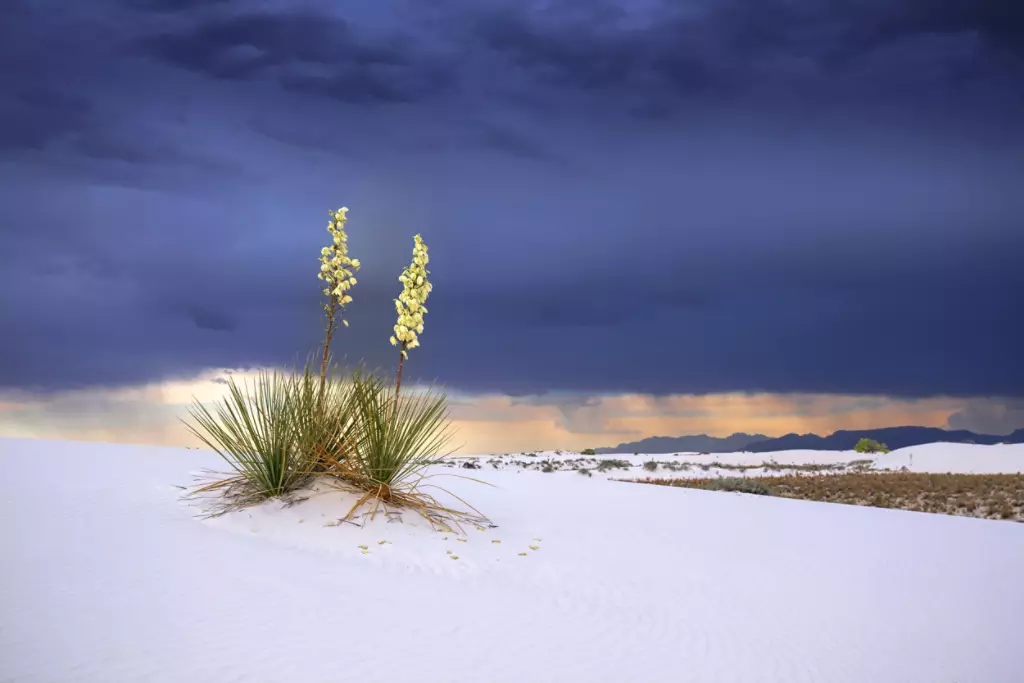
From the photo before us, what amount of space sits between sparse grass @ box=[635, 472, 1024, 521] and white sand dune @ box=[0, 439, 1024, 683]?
6.04m

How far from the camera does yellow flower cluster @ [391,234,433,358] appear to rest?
24.6 ft

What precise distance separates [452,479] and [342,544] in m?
6.37

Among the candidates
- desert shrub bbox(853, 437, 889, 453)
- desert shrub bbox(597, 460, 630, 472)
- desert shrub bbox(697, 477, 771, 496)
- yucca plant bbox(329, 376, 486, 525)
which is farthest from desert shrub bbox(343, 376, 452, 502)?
desert shrub bbox(853, 437, 889, 453)

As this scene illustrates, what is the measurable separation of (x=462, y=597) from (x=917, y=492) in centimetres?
1549

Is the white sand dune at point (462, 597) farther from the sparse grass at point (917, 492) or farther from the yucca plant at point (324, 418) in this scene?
the sparse grass at point (917, 492)

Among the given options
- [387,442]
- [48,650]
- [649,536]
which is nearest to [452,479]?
[649,536]

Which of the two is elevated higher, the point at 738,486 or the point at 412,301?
the point at 412,301

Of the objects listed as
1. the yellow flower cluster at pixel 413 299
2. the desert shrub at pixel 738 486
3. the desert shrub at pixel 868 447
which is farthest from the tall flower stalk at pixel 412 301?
the desert shrub at pixel 868 447

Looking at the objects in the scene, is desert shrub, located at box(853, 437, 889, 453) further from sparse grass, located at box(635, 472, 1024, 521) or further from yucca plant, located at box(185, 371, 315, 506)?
yucca plant, located at box(185, 371, 315, 506)

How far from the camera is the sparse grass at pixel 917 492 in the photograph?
15.9m

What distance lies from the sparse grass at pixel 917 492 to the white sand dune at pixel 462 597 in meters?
6.04

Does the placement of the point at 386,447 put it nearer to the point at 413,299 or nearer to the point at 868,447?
the point at 413,299

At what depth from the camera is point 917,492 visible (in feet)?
57.6

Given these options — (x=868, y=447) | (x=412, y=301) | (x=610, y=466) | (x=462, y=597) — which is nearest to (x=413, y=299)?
(x=412, y=301)
